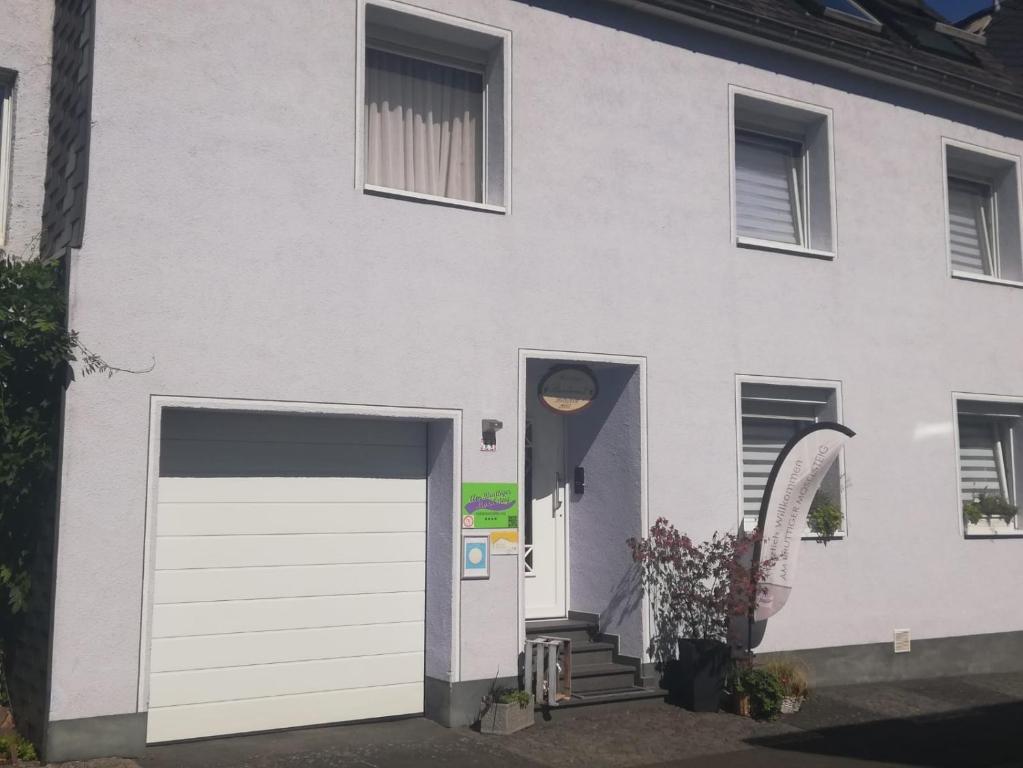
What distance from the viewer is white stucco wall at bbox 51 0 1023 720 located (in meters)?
7.75

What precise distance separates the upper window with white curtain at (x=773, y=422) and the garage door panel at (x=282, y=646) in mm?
3734

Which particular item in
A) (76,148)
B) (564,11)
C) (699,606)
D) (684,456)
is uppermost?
(564,11)

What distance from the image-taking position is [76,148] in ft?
26.1

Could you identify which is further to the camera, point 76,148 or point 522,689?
point 522,689

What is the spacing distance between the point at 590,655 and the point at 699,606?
3.44ft

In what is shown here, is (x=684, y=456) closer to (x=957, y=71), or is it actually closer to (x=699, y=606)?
(x=699, y=606)

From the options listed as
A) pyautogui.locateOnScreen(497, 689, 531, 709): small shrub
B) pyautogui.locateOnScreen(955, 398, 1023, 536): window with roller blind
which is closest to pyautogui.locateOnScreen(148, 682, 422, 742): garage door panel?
pyautogui.locateOnScreen(497, 689, 531, 709): small shrub

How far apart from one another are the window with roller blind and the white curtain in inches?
246

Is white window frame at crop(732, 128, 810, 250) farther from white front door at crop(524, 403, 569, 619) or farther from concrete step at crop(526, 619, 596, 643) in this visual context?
concrete step at crop(526, 619, 596, 643)

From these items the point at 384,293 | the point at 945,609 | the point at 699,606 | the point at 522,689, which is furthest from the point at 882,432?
the point at 384,293

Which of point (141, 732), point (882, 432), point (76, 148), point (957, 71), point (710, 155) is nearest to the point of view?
point (141, 732)

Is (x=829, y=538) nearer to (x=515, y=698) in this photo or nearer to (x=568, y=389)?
(x=568, y=389)

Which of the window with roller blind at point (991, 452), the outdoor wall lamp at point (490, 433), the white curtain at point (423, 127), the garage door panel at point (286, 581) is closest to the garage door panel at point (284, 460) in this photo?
the outdoor wall lamp at point (490, 433)

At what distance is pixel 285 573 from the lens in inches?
338
